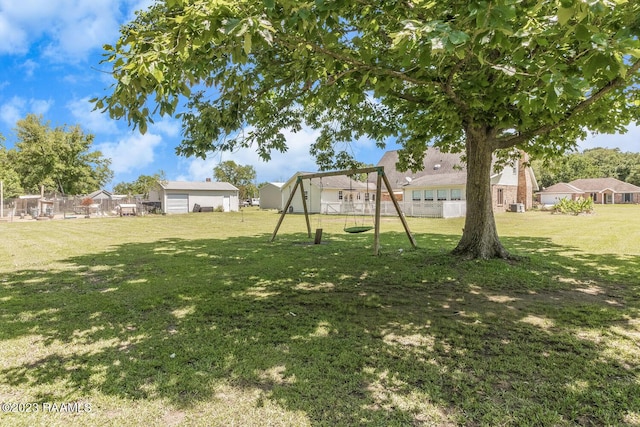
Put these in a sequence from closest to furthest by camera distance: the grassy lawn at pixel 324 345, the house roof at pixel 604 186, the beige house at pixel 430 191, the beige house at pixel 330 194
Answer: the grassy lawn at pixel 324 345, the beige house at pixel 430 191, the beige house at pixel 330 194, the house roof at pixel 604 186

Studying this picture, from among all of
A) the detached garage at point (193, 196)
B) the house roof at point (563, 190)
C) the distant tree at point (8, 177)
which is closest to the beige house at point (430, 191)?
the detached garage at point (193, 196)

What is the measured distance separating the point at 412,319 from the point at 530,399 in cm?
180

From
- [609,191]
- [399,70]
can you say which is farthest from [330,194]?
[609,191]

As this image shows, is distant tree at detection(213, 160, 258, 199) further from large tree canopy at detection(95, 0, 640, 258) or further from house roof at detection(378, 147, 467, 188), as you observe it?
large tree canopy at detection(95, 0, 640, 258)

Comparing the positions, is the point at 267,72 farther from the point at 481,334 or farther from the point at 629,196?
the point at 629,196

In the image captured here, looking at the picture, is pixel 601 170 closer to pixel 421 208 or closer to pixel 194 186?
pixel 421 208

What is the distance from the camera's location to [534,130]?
22.9 feet

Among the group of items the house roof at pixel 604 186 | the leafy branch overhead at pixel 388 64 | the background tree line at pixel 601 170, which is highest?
the background tree line at pixel 601 170

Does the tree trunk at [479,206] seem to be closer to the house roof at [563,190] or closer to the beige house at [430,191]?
the beige house at [430,191]

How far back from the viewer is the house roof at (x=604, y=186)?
52375 millimetres

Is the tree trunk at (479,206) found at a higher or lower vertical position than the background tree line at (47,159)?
lower

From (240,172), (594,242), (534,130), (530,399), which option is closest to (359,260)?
(534,130)

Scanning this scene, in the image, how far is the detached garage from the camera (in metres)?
34.7

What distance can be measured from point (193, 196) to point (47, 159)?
1478 cm
